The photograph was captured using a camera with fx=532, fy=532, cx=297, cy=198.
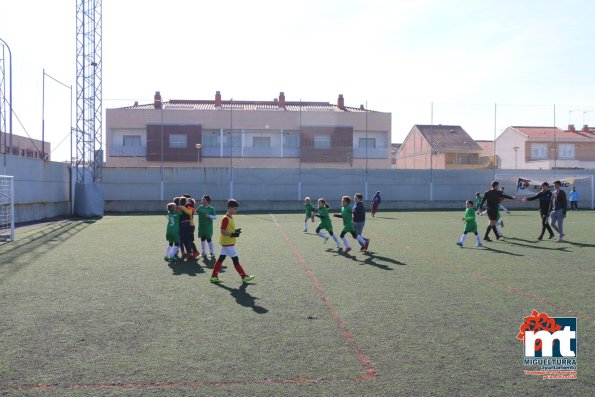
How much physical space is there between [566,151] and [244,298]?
5167 cm

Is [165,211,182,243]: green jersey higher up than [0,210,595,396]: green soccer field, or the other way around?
[165,211,182,243]: green jersey

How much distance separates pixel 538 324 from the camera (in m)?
6.68

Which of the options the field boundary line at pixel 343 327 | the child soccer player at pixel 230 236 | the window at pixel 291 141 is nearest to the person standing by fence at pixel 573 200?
the window at pixel 291 141

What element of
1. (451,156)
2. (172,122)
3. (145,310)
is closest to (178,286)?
(145,310)

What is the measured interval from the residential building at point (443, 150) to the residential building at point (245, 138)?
553 cm

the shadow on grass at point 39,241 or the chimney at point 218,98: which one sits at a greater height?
the chimney at point 218,98

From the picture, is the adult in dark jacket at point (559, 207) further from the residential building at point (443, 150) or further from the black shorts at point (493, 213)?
the residential building at point (443, 150)

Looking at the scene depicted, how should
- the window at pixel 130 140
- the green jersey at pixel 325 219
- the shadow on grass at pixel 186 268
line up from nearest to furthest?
the shadow on grass at pixel 186 268 < the green jersey at pixel 325 219 < the window at pixel 130 140

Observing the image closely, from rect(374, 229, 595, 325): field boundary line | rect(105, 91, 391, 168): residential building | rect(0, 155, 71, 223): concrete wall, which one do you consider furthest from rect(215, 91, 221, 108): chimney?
rect(374, 229, 595, 325): field boundary line

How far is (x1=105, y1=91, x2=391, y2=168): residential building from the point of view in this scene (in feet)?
137

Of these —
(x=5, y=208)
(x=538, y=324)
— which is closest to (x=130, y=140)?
(x=5, y=208)

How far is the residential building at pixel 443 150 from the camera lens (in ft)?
160

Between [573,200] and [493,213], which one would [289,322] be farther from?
[573,200]

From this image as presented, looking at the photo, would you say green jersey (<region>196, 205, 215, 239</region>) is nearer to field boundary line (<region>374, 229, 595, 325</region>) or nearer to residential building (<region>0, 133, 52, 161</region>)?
field boundary line (<region>374, 229, 595, 325</region>)
